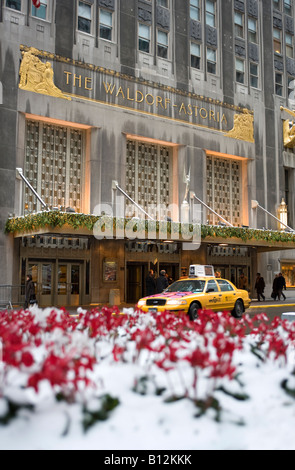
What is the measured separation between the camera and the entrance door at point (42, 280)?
23.9m

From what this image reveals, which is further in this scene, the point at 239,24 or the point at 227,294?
the point at 239,24

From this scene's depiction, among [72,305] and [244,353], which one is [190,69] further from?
[244,353]

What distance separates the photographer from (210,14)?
32.3 m

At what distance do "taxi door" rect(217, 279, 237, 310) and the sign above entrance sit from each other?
499 inches

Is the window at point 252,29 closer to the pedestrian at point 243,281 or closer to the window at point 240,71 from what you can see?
the window at point 240,71

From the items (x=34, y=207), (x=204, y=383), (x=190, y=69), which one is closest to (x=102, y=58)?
(x=190, y=69)

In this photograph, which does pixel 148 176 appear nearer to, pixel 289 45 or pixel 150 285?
pixel 150 285

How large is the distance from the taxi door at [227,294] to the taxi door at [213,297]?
30cm

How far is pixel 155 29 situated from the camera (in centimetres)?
2922

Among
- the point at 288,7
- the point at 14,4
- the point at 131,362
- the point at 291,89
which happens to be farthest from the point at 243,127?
the point at 131,362

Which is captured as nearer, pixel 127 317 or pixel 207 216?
pixel 127 317

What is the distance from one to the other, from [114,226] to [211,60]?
15.6 metres

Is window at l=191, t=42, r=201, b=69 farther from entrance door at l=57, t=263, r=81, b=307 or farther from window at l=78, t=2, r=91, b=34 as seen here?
entrance door at l=57, t=263, r=81, b=307

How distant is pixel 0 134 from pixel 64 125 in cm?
370
